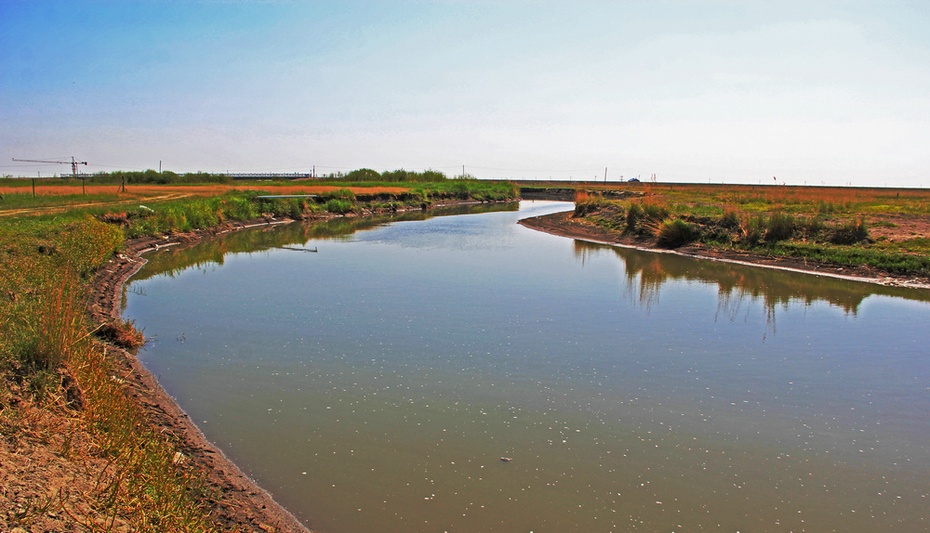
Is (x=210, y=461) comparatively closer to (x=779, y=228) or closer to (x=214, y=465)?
(x=214, y=465)

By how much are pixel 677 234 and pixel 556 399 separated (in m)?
18.3

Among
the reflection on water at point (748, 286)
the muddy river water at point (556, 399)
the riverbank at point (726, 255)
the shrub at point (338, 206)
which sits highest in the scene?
the shrub at point (338, 206)

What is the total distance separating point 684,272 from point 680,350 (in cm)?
937

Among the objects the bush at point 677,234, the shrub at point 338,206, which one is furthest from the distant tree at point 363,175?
the bush at point 677,234

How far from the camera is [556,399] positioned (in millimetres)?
7887

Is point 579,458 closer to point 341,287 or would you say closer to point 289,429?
point 289,429

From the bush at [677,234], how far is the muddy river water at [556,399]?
837 centimetres

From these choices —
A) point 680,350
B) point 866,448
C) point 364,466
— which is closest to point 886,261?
point 680,350

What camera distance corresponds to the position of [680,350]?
10.3 m

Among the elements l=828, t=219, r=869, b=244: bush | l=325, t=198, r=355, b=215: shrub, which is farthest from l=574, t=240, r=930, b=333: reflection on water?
l=325, t=198, r=355, b=215: shrub

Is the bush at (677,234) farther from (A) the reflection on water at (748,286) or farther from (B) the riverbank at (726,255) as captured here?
(A) the reflection on water at (748,286)

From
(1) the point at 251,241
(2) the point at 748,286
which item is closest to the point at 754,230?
(2) the point at 748,286

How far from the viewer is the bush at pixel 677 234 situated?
79.6 ft

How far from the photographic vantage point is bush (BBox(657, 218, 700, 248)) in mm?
24266
